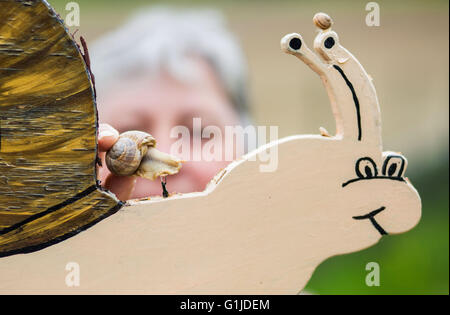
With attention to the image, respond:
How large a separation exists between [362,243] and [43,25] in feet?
1.80

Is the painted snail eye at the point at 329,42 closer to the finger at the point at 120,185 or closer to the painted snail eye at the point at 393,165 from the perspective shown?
the painted snail eye at the point at 393,165

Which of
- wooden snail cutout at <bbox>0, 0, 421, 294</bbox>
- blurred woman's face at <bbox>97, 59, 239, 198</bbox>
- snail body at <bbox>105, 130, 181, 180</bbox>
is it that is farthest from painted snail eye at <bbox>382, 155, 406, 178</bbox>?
blurred woman's face at <bbox>97, 59, 239, 198</bbox>

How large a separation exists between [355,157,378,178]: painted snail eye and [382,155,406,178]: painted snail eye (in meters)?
0.02

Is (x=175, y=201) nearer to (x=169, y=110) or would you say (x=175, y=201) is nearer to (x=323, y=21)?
(x=323, y=21)

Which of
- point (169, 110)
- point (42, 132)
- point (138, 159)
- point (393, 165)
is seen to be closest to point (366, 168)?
point (393, 165)

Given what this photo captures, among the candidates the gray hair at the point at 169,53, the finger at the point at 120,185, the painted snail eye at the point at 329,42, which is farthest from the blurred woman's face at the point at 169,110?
the painted snail eye at the point at 329,42

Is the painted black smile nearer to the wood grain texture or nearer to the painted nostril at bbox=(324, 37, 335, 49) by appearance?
the painted nostril at bbox=(324, 37, 335, 49)

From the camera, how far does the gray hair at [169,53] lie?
1354 mm

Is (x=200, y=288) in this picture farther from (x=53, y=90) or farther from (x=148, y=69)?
(x=148, y=69)

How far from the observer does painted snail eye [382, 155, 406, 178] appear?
723 millimetres

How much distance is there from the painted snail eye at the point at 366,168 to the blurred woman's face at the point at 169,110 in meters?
0.58

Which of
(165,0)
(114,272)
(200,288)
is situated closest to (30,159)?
(114,272)

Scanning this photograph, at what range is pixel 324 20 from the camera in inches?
27.2

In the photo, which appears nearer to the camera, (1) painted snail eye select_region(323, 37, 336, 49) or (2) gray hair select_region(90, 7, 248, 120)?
(1) painted snail eye select_region(323, 37, 336, 49)
